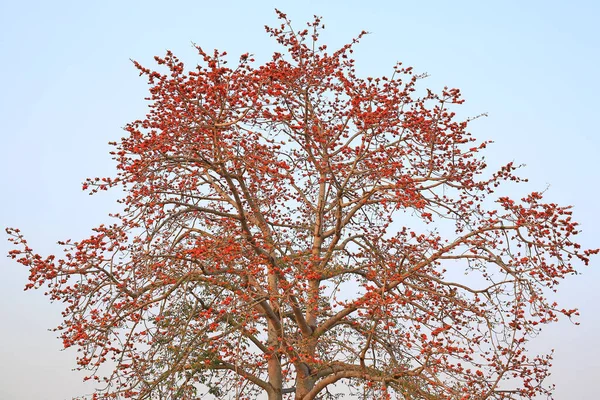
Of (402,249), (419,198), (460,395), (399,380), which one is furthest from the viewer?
(402,249)

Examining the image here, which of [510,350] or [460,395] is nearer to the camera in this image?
[460,395]

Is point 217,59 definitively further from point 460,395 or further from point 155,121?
point 460,395

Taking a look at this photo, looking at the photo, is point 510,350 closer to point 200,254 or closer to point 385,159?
point 385,159

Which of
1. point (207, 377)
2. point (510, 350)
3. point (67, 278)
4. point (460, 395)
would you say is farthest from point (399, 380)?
point (67, 278)

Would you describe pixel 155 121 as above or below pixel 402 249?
above

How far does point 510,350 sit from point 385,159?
353 cm

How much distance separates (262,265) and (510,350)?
13.1 ft

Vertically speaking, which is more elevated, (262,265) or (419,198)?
(419,198)

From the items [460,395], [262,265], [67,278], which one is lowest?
[460,395]

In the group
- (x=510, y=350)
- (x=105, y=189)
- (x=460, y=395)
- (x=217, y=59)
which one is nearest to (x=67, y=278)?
(x=105, y=189)

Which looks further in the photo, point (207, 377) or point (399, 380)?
point (207, 377)

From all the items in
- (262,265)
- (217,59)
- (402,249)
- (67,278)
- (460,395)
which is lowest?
(460,395)

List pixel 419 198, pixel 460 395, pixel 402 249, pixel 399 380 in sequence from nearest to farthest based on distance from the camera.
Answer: pixel 460 395, pixel 399 380, pixel 419 198, pixel 402 249

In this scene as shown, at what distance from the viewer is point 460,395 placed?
8492 millimetres
